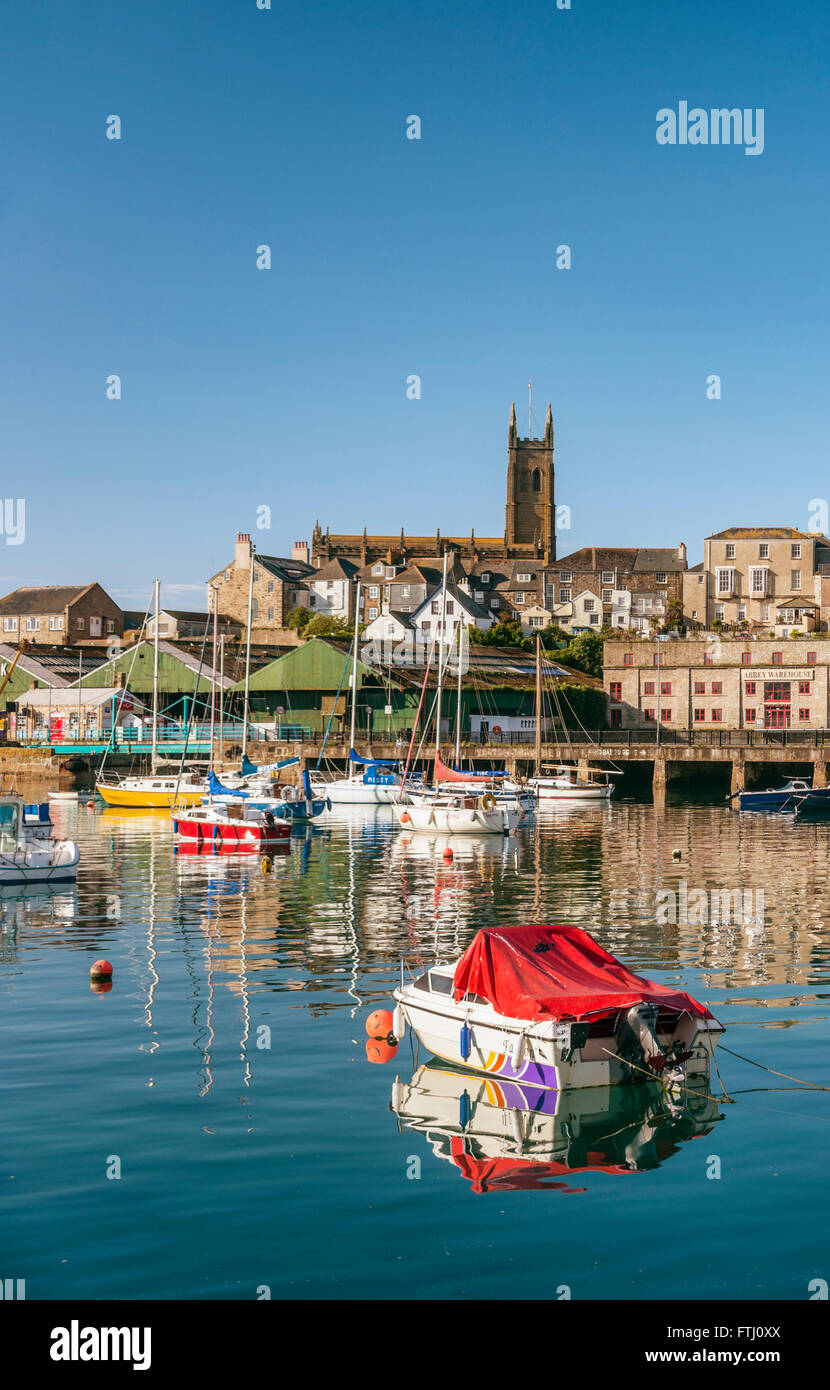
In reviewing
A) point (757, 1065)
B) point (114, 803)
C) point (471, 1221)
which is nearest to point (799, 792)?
point (114, 803)

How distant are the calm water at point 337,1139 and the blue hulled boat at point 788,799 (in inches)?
1709

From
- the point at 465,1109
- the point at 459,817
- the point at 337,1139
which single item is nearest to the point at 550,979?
the point at 465,1109

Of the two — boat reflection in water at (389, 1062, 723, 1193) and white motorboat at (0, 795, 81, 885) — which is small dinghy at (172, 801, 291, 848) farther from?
boat reflection in water at (389, 1062, 723, 1193)

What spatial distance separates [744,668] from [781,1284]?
9076cm

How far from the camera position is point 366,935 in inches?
1358

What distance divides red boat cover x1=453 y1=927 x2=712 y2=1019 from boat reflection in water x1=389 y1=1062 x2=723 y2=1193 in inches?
48.7

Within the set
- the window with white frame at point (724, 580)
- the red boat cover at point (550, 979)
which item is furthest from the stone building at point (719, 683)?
the red boat cover at point (550, 979)

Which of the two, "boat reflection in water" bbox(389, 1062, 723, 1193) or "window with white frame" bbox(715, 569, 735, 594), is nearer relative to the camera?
"boat reflection in water" bbox(389, 1062, 723, 1193)

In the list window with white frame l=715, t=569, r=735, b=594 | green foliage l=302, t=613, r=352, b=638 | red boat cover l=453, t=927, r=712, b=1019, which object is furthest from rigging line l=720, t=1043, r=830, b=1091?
window with white frame l=715, t=569, r=735, b=594

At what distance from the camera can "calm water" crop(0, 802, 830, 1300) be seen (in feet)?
46.2

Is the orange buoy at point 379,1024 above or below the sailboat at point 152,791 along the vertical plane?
below

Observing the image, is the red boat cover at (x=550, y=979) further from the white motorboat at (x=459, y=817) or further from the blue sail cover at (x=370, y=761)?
the blue sail cover at (x=370, y=761)

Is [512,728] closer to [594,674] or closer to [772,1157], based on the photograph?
[594,674]

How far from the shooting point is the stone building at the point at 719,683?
99.8m
